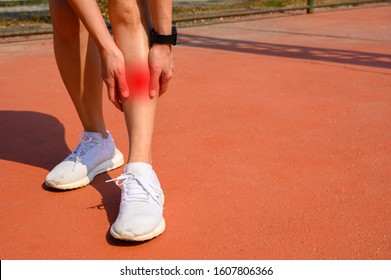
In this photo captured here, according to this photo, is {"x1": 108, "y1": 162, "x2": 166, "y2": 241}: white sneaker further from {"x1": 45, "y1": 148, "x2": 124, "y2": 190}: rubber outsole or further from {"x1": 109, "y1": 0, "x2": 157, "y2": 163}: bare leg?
{"x1": 45, "y1": 148, "x2": 124, "y2": 190}: rubber outsole

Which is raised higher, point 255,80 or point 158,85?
point 158,85

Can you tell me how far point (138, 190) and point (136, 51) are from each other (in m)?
0.43

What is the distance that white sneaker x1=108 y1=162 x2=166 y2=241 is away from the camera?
1.55 m

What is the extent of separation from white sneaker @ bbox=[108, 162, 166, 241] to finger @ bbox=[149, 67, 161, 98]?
228mm

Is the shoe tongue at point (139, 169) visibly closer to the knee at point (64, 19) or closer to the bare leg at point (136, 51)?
the bare leg at point (136, 51)

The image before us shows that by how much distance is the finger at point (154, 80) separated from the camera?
67.0 inches

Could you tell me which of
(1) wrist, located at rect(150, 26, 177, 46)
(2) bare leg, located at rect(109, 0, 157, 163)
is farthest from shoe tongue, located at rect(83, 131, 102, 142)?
(1) wrist, located at rect(150, 26, 177, 46)

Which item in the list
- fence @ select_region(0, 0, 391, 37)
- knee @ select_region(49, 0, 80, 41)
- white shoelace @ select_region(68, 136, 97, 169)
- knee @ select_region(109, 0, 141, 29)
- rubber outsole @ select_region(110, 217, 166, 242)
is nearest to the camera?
rubber outsole @ select_region(110, 217, 166, 242)

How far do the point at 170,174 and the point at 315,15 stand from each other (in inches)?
276

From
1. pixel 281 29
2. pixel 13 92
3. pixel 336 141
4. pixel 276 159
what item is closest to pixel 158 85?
pixel 276 159

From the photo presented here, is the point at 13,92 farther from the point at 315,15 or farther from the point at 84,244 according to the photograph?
the point at 315,15

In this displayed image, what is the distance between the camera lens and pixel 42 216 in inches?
69.2

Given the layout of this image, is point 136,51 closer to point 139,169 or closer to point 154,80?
point 154,80

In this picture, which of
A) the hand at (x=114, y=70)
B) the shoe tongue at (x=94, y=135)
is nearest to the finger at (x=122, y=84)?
the hand at (x=114, y=70)
